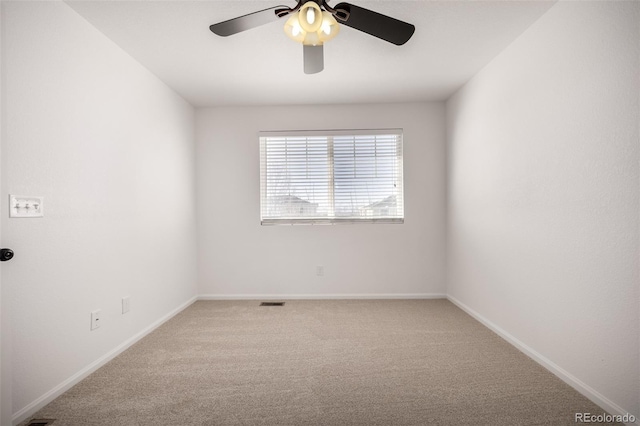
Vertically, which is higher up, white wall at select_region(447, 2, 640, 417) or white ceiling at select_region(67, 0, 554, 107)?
white ceiling at select_region(67, 0, 554, 107)

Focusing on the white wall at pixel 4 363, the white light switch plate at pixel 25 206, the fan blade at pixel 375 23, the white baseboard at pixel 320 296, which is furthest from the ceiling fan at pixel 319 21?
the white baseboard at pixel 320 296

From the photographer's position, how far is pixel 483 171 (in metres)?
3.14

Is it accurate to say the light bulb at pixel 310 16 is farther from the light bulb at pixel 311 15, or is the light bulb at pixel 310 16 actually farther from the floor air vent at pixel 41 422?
the floor air vent at pixel 41 422

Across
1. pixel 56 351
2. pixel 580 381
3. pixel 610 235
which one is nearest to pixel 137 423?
pixel 56 351

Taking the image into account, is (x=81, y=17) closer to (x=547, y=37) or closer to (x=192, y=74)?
(x=192, y=74)

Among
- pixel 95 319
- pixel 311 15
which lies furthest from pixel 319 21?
pixel 95 319

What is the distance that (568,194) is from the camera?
205 centimetres

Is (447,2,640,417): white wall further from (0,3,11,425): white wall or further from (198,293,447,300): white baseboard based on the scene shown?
(0,3,11,425): white wall

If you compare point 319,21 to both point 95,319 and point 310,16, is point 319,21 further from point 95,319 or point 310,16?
point 95,319

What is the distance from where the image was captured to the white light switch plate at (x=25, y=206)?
173 cm

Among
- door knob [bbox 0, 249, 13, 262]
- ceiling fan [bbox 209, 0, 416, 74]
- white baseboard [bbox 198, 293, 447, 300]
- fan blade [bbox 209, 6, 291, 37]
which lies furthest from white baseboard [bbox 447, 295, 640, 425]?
door knob [bbox 0, 249, 13, 262]

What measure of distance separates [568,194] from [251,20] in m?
2.09

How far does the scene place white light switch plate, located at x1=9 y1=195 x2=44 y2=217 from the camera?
1.73m

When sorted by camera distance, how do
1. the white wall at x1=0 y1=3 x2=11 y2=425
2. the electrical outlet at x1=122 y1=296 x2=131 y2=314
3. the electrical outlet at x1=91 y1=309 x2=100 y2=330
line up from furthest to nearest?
the electrical outlet at x1=122 y1=296 x2=131 y2=314, the electrical outlet at x1=91 y1=309 x2=100 y2=330, the white wall at x1=0 y1=3 x2=11 y2=425
